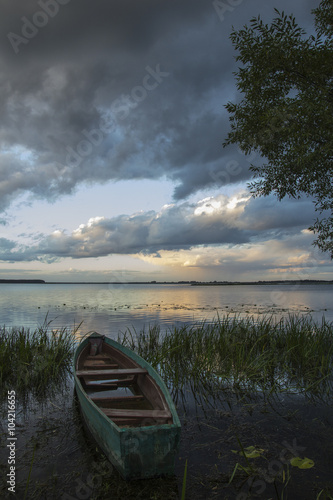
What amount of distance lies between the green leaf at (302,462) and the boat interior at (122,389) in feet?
6.83

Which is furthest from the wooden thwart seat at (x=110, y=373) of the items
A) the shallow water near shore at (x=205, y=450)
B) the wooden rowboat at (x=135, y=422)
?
the shallow water near shore at (x=205, y=450)

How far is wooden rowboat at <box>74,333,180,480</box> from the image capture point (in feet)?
14.5

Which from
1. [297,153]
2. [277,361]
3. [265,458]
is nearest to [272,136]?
[297,153]

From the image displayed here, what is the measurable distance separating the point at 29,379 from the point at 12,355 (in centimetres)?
136

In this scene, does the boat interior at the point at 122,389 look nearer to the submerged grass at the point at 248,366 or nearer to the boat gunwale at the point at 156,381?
the boat gunwale at the point at 156,381

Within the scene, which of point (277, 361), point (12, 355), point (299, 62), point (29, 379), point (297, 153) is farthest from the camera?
point (299, 62)

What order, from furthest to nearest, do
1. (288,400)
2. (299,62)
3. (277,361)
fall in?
(299,62) → (277,361) → (288,400)

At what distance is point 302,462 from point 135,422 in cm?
285

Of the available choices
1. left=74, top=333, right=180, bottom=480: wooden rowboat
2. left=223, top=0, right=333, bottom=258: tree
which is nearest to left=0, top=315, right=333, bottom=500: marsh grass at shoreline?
left=74, top=333, right=180, bottom=480: wooden rowboat

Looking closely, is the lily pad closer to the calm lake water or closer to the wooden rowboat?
the wooden rowboat

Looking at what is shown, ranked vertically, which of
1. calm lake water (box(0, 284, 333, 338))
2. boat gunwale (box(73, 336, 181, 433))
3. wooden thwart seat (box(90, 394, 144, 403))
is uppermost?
boat gunwale (box(73, 336, 181, 433))

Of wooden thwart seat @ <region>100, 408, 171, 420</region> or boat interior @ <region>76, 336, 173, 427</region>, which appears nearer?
wooden thwart seat @ <region>100, 408, 171, 420</region>

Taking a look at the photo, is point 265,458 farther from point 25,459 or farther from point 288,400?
point 25,459

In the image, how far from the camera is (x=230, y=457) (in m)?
5.28
